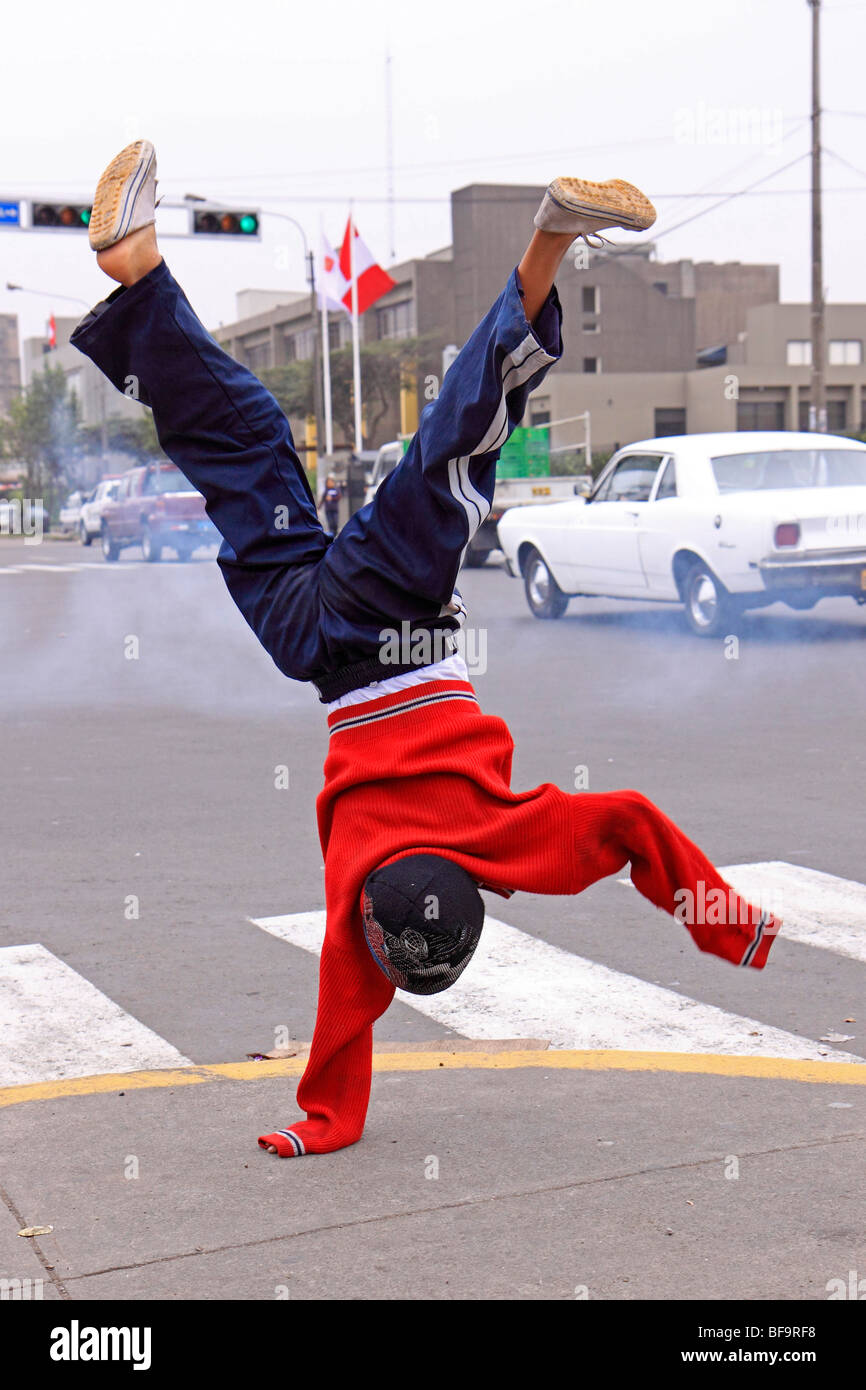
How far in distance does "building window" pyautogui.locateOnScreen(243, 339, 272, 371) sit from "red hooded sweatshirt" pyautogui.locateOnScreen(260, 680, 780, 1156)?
85.2 m

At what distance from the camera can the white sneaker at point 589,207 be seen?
282 cm

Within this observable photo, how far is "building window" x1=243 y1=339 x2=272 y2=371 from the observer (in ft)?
289

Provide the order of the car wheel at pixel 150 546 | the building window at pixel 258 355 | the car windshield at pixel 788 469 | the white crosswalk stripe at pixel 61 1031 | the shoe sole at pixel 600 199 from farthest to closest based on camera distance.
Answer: the building window at pixel 258 355, the car wheel at pixel 150 546, the car windshield at pixel 788 469, the white crosswalk stripe at pixel 61 1031, the shoe sole at pixel 600 199

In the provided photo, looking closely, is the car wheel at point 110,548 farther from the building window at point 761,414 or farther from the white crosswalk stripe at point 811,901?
the building window at point 761,414

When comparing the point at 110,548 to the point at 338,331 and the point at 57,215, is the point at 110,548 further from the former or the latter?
the point at 338,331

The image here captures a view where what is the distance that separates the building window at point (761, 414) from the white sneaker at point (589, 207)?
2417 inches

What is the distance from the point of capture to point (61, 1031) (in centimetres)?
474

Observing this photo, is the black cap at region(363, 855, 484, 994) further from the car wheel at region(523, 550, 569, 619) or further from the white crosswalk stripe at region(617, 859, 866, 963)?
the car wheel at region(523, 550, 569, 619)

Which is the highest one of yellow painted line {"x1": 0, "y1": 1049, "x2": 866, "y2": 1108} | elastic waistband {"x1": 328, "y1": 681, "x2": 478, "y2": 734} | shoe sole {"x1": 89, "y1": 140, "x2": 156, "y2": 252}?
shoe sole {"x1": 89, "y1": 140, "x2": 156, "y2": 252}

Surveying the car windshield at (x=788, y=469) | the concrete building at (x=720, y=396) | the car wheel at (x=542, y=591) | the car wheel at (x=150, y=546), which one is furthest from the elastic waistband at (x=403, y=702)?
the concrete building at (x=720, y=396)

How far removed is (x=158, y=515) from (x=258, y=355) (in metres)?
63.0

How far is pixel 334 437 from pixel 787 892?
234 feet

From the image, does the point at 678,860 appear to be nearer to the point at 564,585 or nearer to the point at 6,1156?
the point at 6,1156
